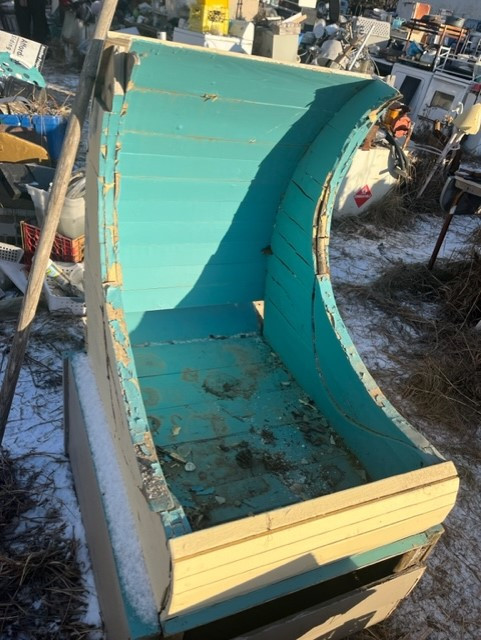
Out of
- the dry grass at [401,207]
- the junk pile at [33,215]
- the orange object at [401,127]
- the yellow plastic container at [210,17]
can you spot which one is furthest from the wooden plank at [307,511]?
→ the yellow plastic container at [210,17]

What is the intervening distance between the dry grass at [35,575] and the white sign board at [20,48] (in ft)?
18.5

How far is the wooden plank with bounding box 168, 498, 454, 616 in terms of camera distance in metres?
1.16

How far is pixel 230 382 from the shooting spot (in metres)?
A: 2.09

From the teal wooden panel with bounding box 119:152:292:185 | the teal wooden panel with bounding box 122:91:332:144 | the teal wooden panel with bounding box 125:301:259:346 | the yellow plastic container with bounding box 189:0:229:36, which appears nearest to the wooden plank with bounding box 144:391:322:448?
the teal wooden panel with bounding box 125:301:259:346

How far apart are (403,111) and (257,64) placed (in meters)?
5.91

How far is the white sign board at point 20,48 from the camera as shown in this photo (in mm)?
6016

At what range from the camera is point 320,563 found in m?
1.32

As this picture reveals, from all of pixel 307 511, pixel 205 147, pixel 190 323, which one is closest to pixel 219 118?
pixel 205 147

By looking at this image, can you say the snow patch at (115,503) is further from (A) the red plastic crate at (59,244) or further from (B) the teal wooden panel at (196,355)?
(A) the red plastic crate at (59,244)

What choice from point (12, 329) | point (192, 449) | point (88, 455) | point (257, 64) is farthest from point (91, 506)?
point (12, 329)

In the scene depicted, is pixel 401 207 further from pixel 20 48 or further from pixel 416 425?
pixel 20 48

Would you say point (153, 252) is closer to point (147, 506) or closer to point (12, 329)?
point (147, 506)

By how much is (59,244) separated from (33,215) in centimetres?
57

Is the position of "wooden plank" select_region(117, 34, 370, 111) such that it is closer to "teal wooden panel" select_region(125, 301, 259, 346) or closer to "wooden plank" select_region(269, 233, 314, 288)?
"wooden plank" select_region(269, 233, 314, 288)
